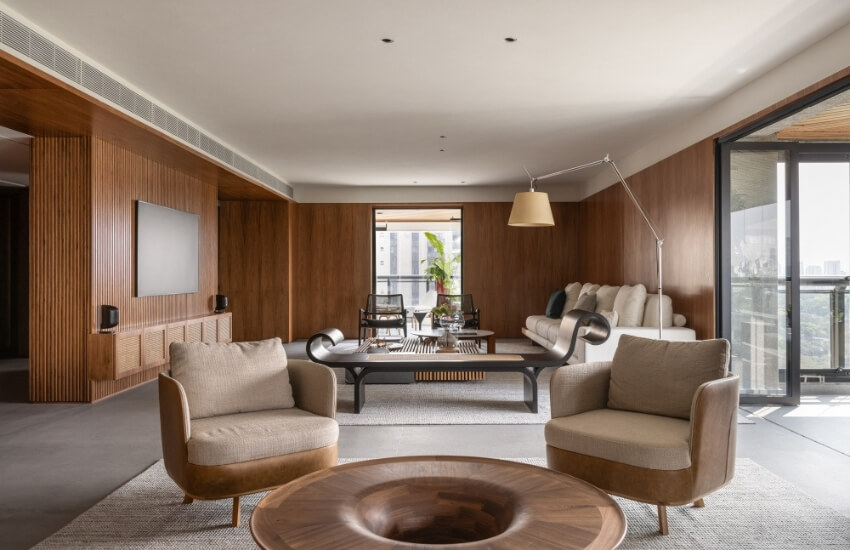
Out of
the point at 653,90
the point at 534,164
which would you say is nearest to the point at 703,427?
the point at 653,90

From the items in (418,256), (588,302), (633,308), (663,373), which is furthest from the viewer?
(418,256)

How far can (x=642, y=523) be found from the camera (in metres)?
2.44

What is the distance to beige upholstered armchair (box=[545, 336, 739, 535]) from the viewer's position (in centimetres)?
232

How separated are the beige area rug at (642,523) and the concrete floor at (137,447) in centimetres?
14

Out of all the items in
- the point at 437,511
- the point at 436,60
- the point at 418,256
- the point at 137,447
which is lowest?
the point at 137,447

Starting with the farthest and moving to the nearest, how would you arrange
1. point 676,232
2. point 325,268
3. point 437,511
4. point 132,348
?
point 325,268, point 676,232, point 132,348, point 437,511

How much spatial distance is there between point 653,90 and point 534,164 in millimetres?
3194

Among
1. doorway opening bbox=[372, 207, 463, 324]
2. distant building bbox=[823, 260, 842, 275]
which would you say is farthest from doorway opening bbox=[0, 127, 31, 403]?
distant building bbox=[823, 260, 842, 275]

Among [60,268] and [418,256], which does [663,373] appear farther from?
[418,256]

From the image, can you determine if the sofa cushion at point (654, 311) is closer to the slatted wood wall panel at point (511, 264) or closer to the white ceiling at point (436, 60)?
the white ceiling at point (436, 60)

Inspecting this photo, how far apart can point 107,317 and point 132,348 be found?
382 mm

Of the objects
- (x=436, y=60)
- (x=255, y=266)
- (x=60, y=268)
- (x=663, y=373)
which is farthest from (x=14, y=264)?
(x=663, y=373)

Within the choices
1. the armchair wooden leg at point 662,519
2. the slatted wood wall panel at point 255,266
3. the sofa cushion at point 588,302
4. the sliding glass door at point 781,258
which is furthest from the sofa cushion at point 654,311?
the slatted wood wall panel at point 255,266

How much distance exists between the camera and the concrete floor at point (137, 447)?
2.71 meters
